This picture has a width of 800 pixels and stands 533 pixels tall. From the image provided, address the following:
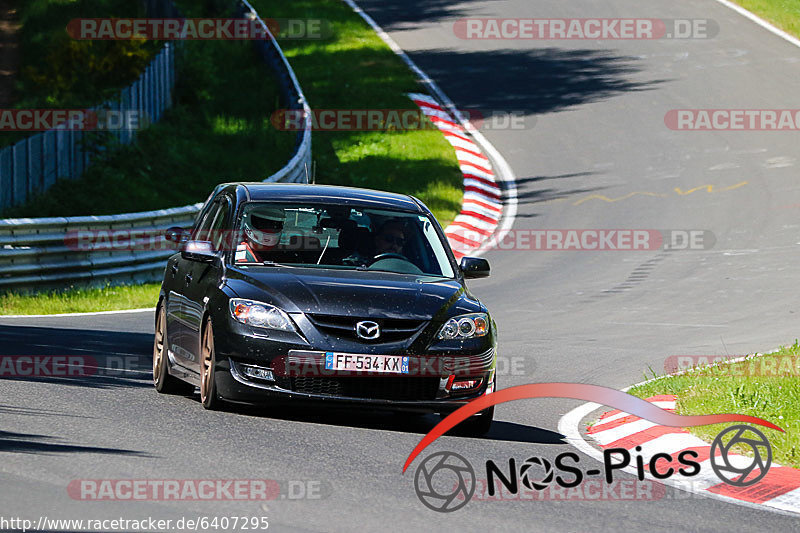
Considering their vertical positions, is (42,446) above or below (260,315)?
below

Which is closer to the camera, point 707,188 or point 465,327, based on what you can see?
point 465,327

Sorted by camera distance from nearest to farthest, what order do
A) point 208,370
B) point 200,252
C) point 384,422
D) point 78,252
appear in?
point 208,370 < point 384,422 < point 200,252 < point 78,252

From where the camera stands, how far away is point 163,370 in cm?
1096

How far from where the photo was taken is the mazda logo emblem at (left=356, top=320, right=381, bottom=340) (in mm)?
9250

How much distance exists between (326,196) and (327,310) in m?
1.67

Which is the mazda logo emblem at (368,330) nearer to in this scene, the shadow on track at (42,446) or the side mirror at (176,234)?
the shadow on track at (42,446)

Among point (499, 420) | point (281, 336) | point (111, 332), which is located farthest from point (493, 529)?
point (111, 332)

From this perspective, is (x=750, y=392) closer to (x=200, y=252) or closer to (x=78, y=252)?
(x=200, y=252)

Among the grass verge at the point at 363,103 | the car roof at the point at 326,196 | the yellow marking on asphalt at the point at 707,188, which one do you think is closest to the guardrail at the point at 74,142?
the grass verge at the point at 363,103

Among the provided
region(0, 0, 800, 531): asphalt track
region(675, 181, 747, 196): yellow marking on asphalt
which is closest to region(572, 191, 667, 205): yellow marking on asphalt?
region(0, 0, 800, 531): asphalt track

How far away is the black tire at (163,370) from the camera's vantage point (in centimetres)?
1093

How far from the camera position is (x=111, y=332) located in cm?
1534

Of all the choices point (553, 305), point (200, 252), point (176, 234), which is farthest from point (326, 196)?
point (553, 305)

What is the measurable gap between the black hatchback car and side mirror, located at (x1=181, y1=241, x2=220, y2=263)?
1cm
